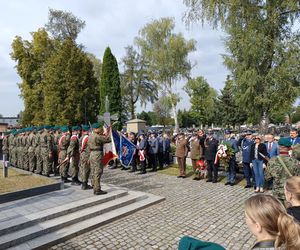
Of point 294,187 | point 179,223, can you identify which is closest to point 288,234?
point 294,187

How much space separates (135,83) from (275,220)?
43765 mm

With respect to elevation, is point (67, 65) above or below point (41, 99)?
above

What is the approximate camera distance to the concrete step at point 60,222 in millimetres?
5321

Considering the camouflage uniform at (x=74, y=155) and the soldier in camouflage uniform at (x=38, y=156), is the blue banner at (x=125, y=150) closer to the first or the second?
the camouflage uniform at (x=74, y=155)

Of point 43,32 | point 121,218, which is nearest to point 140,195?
point 121,218

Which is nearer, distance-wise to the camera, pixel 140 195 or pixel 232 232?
pixel 232 232

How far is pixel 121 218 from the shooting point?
6949mm

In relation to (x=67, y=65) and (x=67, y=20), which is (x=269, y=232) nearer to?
(x=67, y=65)

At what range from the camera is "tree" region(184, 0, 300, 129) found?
13.8 meters

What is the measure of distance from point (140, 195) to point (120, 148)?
9.98 ft

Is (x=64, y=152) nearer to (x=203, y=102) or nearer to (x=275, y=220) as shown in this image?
(x=275, y=220)

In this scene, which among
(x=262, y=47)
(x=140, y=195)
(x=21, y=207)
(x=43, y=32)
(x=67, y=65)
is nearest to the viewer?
(x=21, y=207)

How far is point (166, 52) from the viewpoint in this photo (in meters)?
32.2

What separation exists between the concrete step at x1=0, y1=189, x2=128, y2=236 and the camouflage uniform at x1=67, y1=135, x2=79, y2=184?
1904 millimetres
